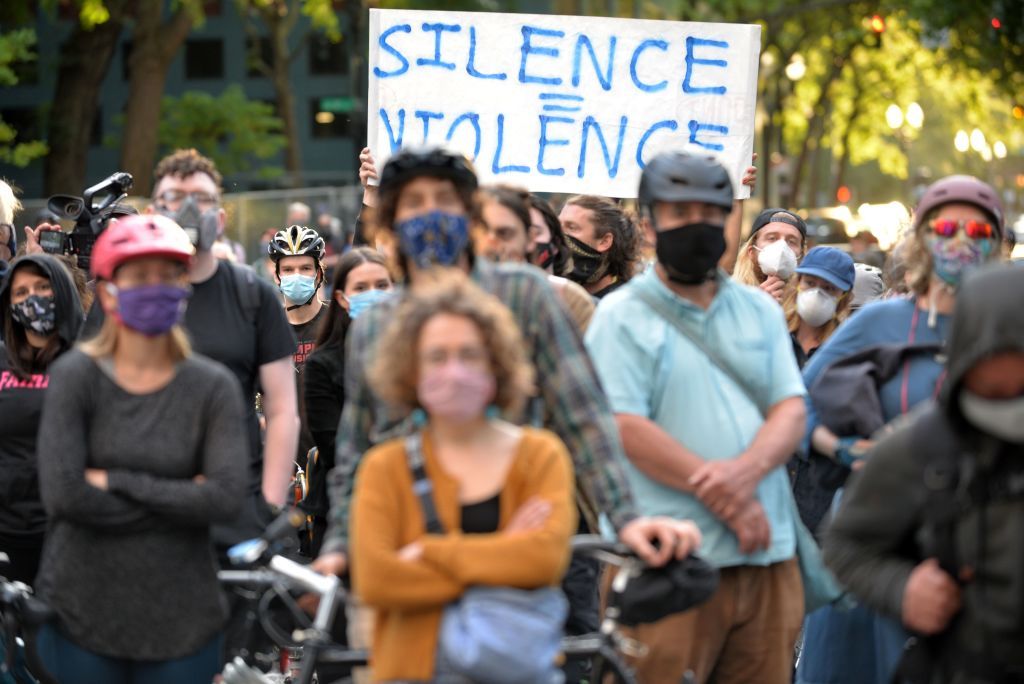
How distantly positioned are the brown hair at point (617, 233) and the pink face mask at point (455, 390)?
3.96m

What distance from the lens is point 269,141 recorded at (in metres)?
40.3

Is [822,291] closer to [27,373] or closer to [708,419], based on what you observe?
[708,419]

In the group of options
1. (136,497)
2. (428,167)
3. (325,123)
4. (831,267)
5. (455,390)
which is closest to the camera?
(455,390)

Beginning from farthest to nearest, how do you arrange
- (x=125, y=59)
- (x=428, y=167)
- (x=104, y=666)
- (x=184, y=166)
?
(x=125, y=59), (x=184, y=166), (x=104, y=666), (x=428, y=167)

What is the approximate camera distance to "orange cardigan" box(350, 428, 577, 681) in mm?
3832

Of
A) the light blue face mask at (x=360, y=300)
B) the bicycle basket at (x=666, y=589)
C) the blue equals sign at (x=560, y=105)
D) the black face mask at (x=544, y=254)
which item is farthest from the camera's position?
the blue equals sign at (x=560, y=105)

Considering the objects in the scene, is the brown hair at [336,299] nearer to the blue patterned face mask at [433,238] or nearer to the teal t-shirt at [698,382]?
the teal t-shirt at [698,382]

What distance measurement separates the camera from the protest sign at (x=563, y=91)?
8602 mm

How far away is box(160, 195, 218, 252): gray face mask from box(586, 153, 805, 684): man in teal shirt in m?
1.44

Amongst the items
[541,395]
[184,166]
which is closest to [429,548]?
[541,395]

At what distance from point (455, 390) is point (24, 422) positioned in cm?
344

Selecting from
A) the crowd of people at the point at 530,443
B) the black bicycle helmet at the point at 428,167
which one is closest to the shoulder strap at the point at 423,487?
the crowd of people at the point at 530,443

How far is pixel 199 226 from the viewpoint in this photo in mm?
6051

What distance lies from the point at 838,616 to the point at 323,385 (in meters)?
2.43
